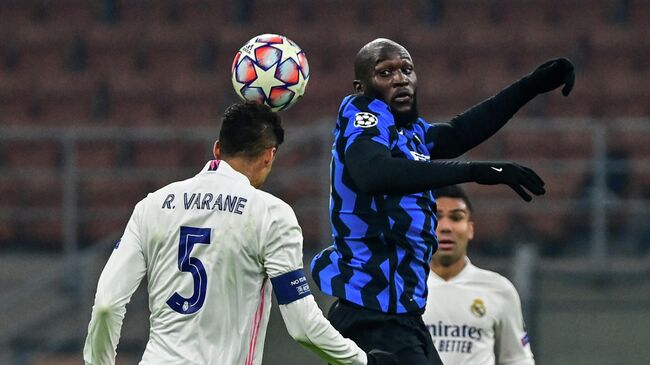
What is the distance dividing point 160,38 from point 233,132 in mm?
8221

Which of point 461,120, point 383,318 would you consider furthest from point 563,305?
point 383,318

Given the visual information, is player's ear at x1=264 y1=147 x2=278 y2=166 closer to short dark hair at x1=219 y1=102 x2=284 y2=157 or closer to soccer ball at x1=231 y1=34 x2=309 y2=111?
short dark hair at x1=219 y1=102 x2=284 y2=157

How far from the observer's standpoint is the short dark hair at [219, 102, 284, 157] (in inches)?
156

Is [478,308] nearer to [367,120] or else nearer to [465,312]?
[465,312]

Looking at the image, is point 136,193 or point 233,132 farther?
point 136,193

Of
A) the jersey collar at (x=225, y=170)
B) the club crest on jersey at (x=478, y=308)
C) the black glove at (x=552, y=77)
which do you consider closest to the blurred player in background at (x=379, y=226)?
the jersey collar at (x=225, y=170)

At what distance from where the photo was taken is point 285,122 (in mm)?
11273

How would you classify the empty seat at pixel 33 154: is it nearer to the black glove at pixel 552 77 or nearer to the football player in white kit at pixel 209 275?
the black glove at pixel 552 77

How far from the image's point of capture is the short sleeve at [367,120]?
164 inches

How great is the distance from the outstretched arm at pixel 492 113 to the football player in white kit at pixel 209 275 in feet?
3.38

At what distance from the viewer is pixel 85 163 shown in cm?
1124

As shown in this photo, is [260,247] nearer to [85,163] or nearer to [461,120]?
[461,120]

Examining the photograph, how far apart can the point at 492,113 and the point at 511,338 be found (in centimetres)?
132

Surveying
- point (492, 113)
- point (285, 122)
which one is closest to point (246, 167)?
→ point (492, 113)
